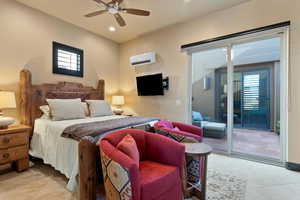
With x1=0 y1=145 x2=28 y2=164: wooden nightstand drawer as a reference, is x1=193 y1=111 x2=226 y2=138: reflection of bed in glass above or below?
above

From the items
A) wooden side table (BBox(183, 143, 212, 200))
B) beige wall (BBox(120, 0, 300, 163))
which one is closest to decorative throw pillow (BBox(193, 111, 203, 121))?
beige wall (BBox(120, 0, 300, 163))

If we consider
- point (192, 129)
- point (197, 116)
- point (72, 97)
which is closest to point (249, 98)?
point (197, 116)

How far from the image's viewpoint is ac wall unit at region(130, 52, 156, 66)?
4.52 m

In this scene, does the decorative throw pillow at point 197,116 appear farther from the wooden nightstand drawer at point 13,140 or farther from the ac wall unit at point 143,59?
the wooden nightstand drawer at point 13,140

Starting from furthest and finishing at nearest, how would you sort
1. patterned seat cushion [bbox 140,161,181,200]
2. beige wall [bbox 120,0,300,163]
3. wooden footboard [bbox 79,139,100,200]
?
beige wall [bbox 120,0,300,163]
wooden footboard [bbox 79,139,100,200]
patterned seat cushion [bbox 140,161,181,200]

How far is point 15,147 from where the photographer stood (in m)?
2.63

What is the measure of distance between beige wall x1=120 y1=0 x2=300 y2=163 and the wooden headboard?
5.53 ft

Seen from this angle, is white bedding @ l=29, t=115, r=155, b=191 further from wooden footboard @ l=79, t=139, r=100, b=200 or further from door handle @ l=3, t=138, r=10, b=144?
door handle @ l=3, t=138, r=10, b=144

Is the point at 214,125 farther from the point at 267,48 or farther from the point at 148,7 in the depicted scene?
the point at 148,7

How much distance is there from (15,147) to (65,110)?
960 mm

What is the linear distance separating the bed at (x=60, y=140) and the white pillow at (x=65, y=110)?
0.57 ft

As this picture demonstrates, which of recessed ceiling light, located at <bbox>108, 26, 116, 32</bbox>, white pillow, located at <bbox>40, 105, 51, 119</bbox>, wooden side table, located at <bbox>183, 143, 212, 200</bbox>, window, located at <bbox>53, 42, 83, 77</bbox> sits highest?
recessed ceiling light, located at <bbox>108, 26, 116, 32</bbox>

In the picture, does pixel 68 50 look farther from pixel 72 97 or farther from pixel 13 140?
pixel 13 140

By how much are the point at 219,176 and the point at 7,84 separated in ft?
13.6
